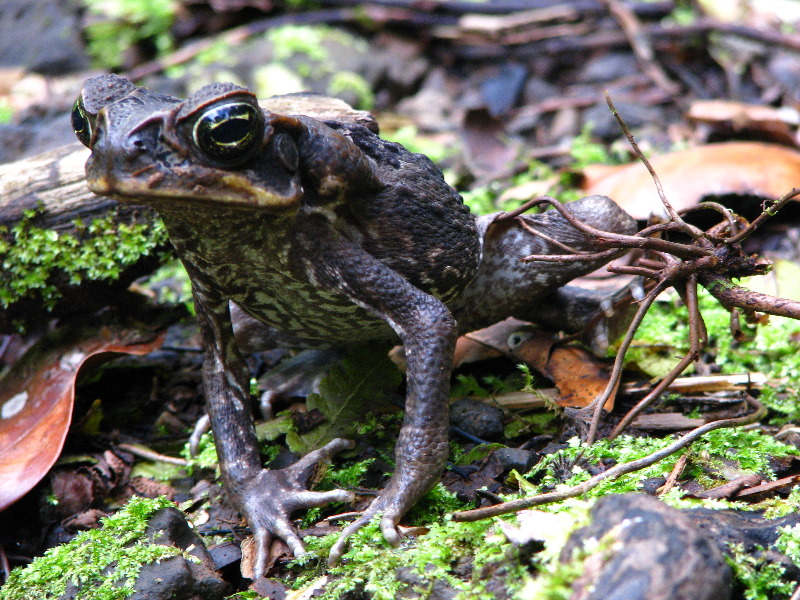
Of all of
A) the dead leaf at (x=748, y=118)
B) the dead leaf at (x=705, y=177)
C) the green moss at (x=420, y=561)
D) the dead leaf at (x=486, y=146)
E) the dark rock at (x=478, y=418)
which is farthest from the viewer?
the dead leaf at (x=486, y=146)

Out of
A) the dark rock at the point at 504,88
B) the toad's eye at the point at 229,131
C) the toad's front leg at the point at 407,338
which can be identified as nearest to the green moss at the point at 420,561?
the toad's front leg at the point at 407,338

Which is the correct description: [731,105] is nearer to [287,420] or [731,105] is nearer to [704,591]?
[287,420]

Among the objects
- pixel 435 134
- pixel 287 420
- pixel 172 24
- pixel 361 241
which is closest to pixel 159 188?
pixel 361 241

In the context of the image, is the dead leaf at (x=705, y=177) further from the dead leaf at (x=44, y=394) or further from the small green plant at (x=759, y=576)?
the dead leaf at (x=44, y=394)

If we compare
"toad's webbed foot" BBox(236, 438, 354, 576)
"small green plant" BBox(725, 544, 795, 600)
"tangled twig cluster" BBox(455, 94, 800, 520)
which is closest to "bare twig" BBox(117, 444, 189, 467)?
"toad's webbed foot" BBox(236, 438, 354, 576)

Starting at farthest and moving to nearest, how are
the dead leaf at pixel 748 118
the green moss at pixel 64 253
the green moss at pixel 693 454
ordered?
1. the dead leaf at pixel 748 118
2. the green moss at pixel 64 253
3. the green moss at pixel 693 454

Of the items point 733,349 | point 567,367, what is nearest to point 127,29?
point 567,367

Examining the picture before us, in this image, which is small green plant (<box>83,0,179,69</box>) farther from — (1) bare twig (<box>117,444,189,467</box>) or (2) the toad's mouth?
(2) the toad's mouth

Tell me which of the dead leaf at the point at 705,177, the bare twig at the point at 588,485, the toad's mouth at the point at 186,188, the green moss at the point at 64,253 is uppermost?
the toad's mouth at the point at 186,188
